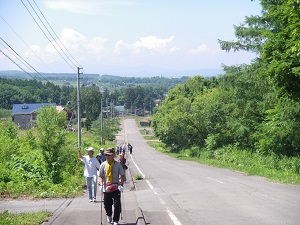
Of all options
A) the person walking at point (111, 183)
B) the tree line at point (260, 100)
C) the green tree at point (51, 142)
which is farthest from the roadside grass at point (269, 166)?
the person walking at point (111, 183)

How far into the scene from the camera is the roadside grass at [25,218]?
8219 mm

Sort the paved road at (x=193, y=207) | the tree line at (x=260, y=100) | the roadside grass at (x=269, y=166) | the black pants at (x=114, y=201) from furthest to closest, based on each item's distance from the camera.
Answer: the roadside grass at (x=269, y=166) < the tree line at (x=260, y=100) < the paved road at (x=193, y=207) < the black pants at (x=114, y=201)

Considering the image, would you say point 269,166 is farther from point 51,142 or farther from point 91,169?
point 91,169

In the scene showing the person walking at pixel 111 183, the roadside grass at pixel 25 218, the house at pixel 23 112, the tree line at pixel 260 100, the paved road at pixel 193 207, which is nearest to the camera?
the roadside grass at pixel 25 218

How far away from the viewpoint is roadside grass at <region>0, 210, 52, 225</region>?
822 cm

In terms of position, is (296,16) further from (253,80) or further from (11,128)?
(11,128)

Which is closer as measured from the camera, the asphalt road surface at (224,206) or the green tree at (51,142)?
the asphalt road surface at (224,206)

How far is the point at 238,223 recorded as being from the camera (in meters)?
8.84

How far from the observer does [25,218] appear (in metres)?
9.01

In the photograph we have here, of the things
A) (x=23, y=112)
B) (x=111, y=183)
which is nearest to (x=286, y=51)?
(x=111, y=183)

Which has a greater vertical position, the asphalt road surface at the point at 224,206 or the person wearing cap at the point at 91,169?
the person wearing cap at the point at 91,169

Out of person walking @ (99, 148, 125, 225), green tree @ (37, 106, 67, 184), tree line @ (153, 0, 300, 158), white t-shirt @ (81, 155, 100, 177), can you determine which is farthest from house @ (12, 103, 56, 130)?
person walking @ (99, 148, 125, 225)

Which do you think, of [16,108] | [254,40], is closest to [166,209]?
[254,40]

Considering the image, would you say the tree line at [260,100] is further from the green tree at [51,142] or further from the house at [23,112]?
the house at [23,112]
